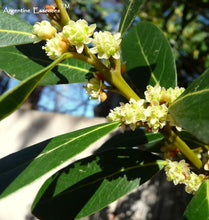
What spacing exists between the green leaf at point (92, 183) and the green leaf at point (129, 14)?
273 mm

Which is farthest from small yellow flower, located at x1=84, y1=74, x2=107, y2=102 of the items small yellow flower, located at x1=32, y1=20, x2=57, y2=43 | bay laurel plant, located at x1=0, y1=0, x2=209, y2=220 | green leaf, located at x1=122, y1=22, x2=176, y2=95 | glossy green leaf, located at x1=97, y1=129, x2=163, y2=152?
glossy green leaf, located at x1=97, y1=129, x2=163, y2=152

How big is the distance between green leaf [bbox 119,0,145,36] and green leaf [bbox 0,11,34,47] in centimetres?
19

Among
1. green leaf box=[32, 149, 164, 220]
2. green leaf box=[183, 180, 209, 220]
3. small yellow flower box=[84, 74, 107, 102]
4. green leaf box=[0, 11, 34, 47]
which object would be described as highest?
green leaf box=[0, 11, 34, 47]

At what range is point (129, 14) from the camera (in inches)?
23.8

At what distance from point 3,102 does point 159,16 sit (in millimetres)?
1911

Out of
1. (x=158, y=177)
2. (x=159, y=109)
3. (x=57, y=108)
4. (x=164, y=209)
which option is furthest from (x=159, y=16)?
(x=57, y=108)

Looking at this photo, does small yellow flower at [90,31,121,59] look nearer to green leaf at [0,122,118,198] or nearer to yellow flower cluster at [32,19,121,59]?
yellow flower cluster at [32,19,121,59]

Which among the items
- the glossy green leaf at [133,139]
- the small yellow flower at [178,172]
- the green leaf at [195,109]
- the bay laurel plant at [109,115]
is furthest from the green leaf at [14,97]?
the glossy green leaf at [133,139]

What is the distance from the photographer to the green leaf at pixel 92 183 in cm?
63

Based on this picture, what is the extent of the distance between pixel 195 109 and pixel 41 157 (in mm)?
294

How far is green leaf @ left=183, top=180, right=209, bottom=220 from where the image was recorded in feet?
1.80

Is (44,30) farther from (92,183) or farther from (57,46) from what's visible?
(92,183)

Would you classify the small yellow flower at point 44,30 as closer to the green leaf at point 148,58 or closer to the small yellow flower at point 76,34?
the small yellow flower at point 76,34

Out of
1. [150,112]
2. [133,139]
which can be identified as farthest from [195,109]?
[133,139]
